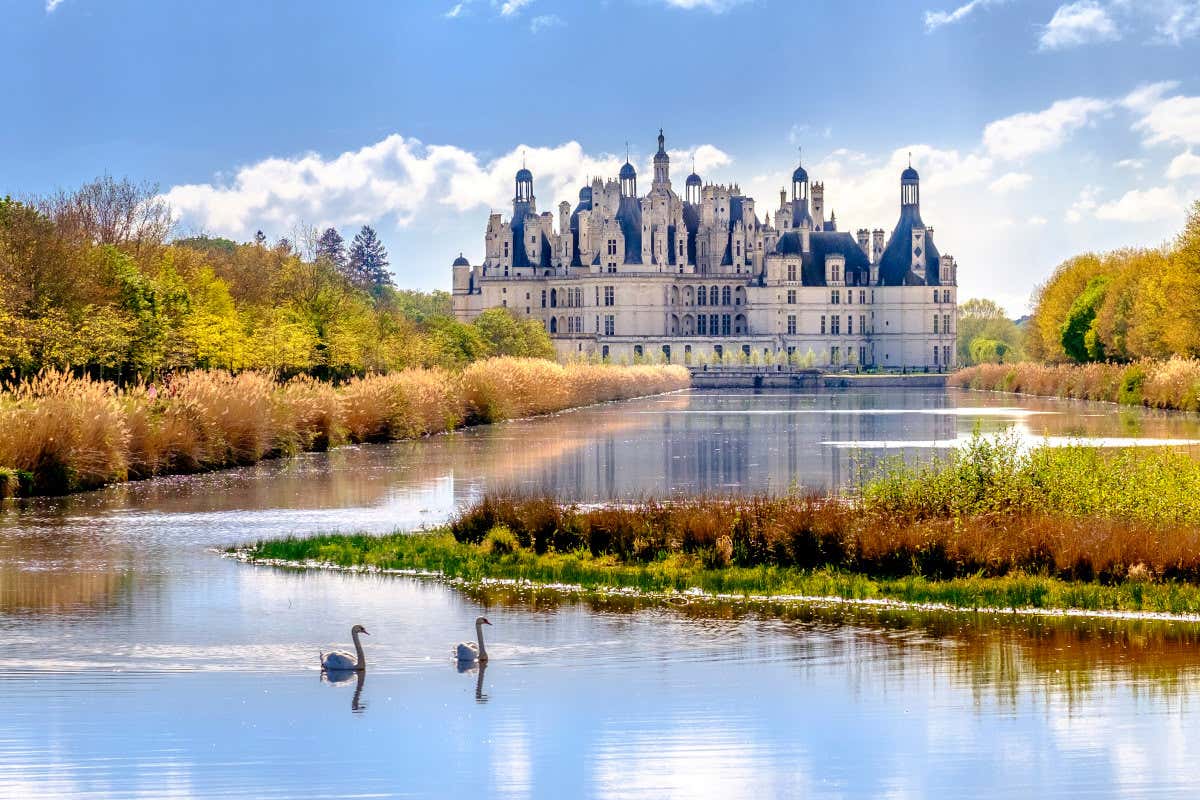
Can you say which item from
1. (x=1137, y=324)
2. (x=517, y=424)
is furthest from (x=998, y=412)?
(x=517, y=424)

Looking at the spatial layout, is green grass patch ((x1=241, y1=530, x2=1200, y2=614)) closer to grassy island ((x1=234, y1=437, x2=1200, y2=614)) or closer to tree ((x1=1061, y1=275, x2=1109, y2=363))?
grassy island ((x1=234, y1=437, x2=1200, y2=614))

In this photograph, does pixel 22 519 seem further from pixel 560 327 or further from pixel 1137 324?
pixel 560 327

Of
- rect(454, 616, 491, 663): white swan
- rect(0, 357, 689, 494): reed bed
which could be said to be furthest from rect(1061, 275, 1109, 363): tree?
rect(454, 616, 491, 663): white swan

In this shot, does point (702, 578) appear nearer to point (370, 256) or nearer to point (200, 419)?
point (200, 419)

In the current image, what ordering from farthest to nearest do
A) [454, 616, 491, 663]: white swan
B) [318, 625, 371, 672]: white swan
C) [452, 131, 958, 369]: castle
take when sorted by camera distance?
[452, 131, 958, 369]: castle < [454, 616, 491, 663]: white swan < [318, 625, 371, 672]: white swan

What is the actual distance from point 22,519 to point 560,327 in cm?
13351

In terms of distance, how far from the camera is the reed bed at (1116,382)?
191 ft

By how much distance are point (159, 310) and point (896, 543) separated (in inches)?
1160

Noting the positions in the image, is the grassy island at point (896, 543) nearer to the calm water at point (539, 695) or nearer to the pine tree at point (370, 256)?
the calm water at point (539, 695)

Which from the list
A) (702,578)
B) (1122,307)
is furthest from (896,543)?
(1122,307)

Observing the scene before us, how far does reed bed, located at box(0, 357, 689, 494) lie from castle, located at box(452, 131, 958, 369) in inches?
3846

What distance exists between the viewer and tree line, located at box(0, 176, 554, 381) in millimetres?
36969

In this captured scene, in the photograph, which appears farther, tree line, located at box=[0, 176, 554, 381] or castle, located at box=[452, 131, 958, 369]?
castle, located at box=[452, 131, 958, 369]

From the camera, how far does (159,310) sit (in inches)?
1710
